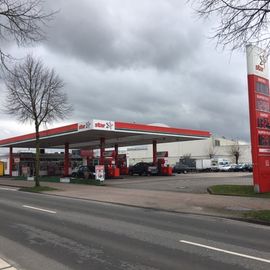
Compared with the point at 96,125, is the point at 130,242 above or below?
below

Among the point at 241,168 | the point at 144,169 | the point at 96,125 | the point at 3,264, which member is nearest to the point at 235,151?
the point at 241,168

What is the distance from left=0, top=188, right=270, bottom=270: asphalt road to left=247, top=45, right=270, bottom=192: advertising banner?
9487 mm

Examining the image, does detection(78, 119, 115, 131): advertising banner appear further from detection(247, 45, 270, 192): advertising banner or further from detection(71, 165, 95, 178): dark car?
detection(247, 45, 270, 192): advertising banner

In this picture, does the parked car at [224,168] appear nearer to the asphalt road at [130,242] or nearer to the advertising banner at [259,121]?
the advertising banner at [259,121]

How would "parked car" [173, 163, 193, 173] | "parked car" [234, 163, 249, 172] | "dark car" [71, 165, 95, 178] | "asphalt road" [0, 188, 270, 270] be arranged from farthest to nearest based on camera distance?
1. "parked car" [234, 163, 249, 172]
2. "parked car" [173, 163, 193, 173]
3. "dark car" [71, 165, 95, 178]
4. "asphalt road" [0, 188, 270, 270]

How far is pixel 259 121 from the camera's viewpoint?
922 inches

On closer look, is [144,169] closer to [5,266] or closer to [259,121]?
[259,121]

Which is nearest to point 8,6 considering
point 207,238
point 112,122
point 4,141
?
point 207,238

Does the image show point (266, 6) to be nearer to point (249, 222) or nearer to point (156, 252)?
point (249, 222)

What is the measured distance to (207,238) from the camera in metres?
9.94

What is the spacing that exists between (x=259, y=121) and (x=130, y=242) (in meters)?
16.1

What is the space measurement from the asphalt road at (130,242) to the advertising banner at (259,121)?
9487 mm

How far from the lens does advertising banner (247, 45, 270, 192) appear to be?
74.4ft

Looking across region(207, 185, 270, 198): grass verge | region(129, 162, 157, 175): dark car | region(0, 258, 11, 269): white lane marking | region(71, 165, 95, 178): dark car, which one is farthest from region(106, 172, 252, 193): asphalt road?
region(0, 258, 11, 269): white lane marking
